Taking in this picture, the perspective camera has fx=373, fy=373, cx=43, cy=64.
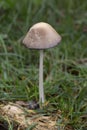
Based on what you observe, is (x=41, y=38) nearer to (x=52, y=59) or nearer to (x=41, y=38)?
(x=41, y=38)

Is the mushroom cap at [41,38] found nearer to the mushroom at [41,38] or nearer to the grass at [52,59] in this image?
the mushroom at [41,38]

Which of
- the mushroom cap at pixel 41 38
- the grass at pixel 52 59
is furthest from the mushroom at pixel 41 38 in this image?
the grass at pixel 52 59

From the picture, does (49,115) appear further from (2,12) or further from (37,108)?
(2,12)

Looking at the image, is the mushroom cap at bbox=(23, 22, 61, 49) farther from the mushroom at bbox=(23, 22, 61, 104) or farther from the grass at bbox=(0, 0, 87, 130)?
the grass at bbox=(0, 0, 87, 130)

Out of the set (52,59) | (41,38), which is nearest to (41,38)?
(41,38)

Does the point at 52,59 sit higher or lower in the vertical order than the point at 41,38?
lower

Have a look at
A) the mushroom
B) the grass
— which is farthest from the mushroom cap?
the grass
